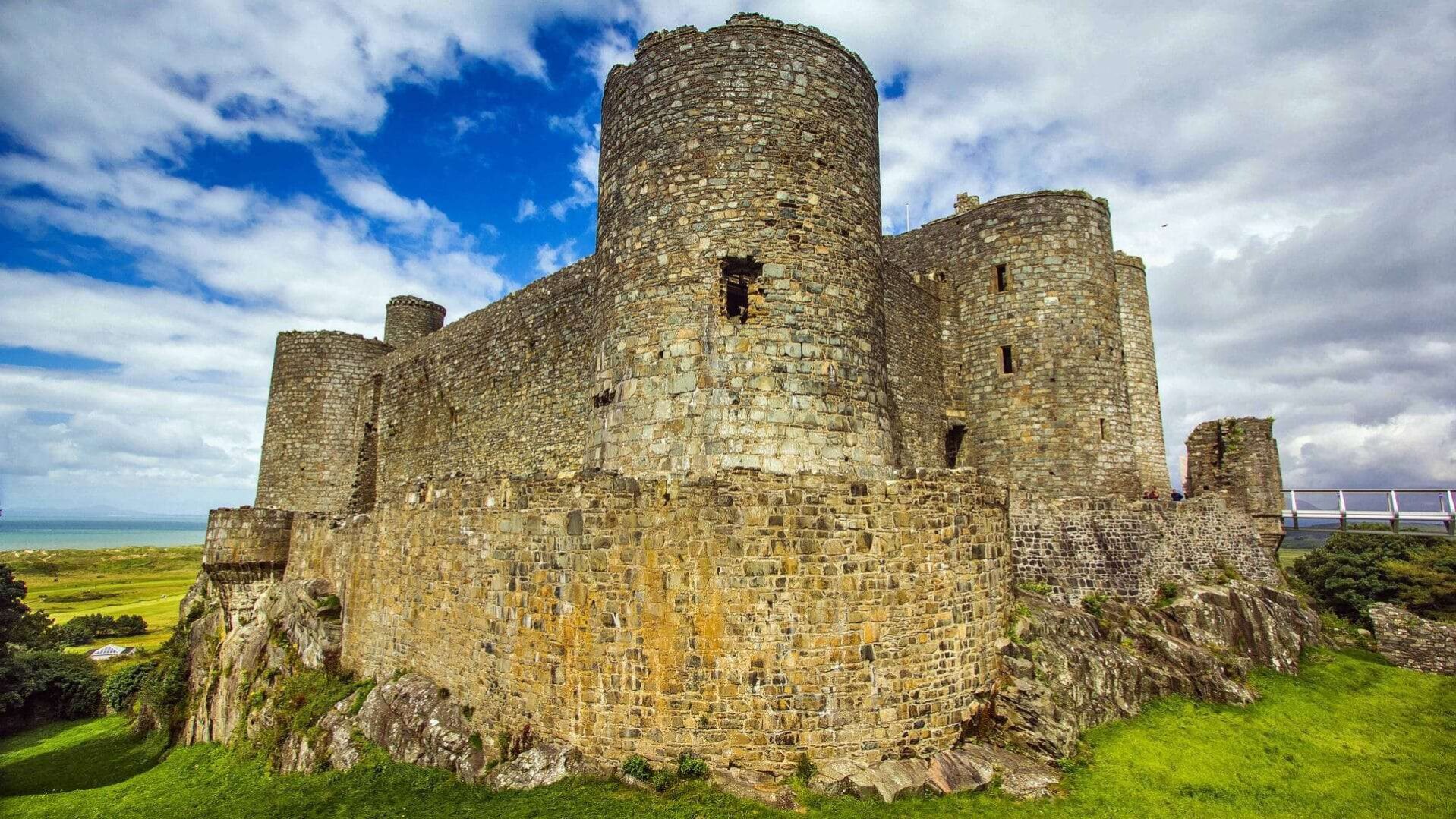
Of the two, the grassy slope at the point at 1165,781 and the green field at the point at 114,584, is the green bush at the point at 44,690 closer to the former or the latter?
the green field at the point at 114,584

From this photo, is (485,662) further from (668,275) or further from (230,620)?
(230,620)

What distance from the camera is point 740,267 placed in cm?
1001

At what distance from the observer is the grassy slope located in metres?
7.64

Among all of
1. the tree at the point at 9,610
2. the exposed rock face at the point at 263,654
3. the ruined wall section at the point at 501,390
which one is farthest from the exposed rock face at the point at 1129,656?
the tree at the point at 9,610

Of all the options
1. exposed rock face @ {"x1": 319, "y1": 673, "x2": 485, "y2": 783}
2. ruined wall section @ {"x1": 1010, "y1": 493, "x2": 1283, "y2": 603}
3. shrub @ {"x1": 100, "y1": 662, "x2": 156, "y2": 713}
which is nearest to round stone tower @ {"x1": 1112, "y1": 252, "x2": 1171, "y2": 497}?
ruined wall section @ {"x1": 1010, "y1": 493, "x2": 1283, "y2": 603}

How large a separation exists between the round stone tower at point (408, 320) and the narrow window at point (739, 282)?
19.8 meters

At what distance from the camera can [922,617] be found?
8.50m

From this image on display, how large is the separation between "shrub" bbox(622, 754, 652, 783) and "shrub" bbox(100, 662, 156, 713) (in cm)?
2915

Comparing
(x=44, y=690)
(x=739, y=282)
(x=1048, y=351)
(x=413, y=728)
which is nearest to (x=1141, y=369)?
(x=1048, y=351)

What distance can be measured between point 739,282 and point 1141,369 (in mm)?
16114

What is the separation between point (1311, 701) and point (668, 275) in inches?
538

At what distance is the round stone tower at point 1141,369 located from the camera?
65.0 feet

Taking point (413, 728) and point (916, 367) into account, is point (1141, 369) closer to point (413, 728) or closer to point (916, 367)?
point (916, 367)

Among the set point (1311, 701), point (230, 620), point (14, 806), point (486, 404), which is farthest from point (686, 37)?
point (14, 806)
